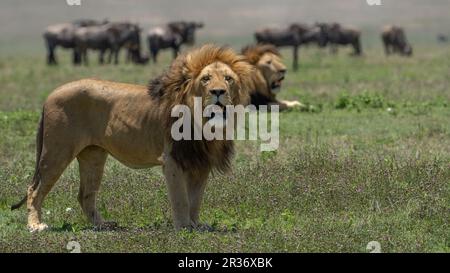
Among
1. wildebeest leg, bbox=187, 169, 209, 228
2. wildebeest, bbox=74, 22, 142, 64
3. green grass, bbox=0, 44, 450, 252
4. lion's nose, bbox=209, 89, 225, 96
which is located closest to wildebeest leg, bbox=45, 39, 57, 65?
wildebeest, bbox=74, 22, 142, 64

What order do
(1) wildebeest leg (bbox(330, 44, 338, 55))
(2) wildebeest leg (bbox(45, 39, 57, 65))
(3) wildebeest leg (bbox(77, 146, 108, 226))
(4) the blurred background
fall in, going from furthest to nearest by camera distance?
(4) the blurred background, (1) wildebeest leg (bbox(330, 44, 338, 55)), (2) wildebeest leg (bbox(45, 39, 57, 65)), (3) wildebeest leg (bbox(77, 146, 108, 226))

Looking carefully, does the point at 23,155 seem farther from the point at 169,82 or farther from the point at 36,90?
the point at 36,90

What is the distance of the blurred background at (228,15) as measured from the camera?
6538cm

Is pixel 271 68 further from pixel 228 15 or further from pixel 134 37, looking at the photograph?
pixel 228 15

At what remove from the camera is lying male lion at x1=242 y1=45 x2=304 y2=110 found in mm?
15164

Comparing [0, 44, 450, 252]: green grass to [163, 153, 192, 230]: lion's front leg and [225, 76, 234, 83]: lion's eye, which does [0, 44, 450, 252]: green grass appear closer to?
[163, 153, 192, 230]: lion's front leg

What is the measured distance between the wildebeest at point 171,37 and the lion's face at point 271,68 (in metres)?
22.7

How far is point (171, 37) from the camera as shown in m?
39.2

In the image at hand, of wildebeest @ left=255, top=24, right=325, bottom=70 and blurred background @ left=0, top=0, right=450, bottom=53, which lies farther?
blurred background @ left=0, top=0, right=450, bottom=53

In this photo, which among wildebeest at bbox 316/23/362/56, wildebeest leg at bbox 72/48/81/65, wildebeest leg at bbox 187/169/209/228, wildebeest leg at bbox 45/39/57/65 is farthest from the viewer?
wildebeest at bbox 316/23/362/56

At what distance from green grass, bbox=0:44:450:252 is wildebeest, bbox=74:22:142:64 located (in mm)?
23304

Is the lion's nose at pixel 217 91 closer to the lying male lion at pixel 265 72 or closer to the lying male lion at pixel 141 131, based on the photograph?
the lying male lion at pixel 141 131

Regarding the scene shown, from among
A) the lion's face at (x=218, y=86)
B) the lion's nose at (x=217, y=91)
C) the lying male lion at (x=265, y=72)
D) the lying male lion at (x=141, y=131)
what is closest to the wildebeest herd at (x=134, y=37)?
the lying male lion at (x=265, y=72)

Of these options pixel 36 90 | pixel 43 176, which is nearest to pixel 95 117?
pixel 43 176
